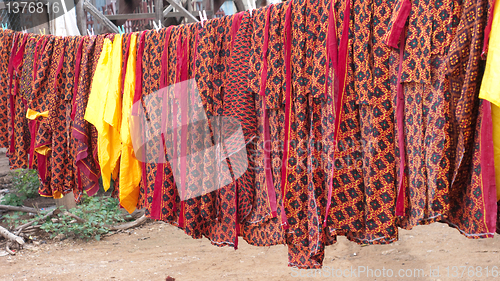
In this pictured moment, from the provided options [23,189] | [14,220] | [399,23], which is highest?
[399,23]

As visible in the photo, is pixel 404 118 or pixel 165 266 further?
pixel 165 266

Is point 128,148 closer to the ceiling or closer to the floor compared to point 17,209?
closer to the ceiling

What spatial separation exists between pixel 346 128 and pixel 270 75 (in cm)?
42

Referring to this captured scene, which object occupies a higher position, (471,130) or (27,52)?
(27,52)

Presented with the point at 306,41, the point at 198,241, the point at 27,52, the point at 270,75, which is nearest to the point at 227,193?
the point at 270,75

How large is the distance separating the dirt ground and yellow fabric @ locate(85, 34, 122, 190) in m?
1.47

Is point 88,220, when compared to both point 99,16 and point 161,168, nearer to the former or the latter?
point 99,16

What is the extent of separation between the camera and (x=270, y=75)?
1.70 metres

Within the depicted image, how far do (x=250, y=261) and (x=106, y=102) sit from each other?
1986mm

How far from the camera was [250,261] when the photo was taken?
11.3 feet

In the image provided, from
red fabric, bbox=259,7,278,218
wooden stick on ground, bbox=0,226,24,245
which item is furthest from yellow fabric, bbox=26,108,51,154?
wooden stick on ground, bbox=0,226,24,245

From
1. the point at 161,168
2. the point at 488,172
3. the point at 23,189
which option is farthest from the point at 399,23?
the point at 23,189

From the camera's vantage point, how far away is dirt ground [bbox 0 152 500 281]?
10.2 ft

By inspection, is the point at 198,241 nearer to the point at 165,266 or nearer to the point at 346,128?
the point at 165,266
